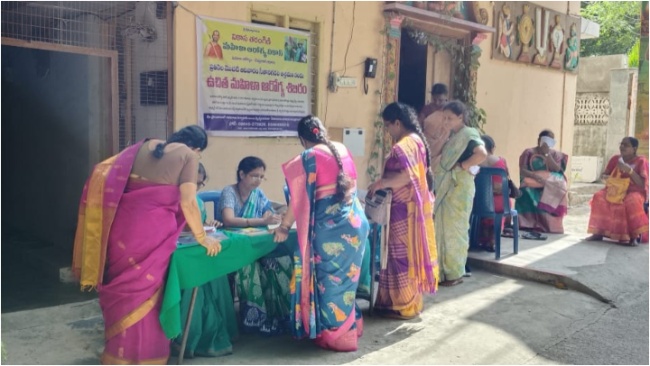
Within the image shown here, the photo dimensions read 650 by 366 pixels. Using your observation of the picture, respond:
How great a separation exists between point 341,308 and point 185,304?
37.0 inches

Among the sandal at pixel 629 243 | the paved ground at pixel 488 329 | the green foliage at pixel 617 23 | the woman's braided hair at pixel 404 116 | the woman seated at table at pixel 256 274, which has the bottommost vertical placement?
the paved ground at pixel 488 329

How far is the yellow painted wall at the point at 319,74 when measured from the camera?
514cm

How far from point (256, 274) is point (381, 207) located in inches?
39.4

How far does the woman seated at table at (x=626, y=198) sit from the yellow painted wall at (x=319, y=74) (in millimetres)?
2917

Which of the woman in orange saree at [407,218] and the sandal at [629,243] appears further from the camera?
the sandal at [629,243]

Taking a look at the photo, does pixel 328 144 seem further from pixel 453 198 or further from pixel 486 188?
pixel 486 188

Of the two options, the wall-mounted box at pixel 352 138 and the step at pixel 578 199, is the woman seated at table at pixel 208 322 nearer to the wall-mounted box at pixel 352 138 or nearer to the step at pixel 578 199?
the wall-mounted box at pixel 352 138

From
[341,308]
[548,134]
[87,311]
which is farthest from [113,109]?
[548,134]

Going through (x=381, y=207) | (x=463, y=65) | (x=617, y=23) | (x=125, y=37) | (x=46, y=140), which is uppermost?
(x=617, y=23)

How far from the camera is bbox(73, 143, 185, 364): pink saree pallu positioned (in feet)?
10.4

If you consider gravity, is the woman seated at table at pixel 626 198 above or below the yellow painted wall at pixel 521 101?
below

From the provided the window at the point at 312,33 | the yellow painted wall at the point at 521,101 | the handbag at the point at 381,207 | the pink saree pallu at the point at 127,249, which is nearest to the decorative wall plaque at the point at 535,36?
the yellow painted wall at the point at 521,101

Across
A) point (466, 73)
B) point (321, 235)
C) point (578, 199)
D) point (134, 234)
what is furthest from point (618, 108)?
point (134, 234)

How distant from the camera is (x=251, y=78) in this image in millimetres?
5594
